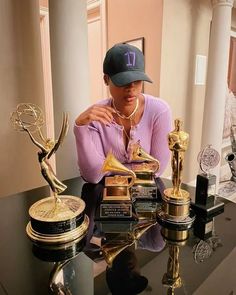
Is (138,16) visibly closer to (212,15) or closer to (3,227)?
(212,15)

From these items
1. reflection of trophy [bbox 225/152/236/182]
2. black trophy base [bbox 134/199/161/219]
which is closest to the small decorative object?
black trophy base [bbox 134/199/161/219]

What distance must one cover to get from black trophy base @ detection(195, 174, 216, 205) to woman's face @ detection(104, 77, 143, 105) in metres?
0.36

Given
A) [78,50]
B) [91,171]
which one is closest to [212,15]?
[78,50]

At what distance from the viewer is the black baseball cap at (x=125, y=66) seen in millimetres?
833

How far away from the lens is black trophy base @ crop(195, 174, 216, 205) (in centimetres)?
73

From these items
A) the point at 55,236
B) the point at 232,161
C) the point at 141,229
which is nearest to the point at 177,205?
the point at 141,229

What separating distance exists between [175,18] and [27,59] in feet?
4.30

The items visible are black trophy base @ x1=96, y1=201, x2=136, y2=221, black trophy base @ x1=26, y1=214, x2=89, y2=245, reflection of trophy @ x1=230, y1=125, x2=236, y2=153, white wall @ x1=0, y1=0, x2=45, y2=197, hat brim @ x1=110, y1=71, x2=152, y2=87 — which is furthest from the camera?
reflection of trophy @ x1=230, y1=125, x2=236, y2=153

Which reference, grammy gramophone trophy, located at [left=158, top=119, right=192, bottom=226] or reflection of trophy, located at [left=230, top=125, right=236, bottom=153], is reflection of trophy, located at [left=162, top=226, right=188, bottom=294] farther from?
reflection of trophy, located at [left=230, top=125, right=236, bottom=153]

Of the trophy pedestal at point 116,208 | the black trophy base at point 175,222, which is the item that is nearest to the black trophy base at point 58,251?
the trophy pedestal at point 116,208

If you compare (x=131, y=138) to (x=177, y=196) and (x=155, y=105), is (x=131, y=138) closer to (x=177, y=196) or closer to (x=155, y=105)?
(x=155, y=105)

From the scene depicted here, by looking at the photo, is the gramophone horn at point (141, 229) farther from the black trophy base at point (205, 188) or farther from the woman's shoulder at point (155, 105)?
the woman's shoulder at point (155, 105)

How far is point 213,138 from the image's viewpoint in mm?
2451

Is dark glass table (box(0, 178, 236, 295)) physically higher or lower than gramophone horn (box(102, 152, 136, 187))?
lower
